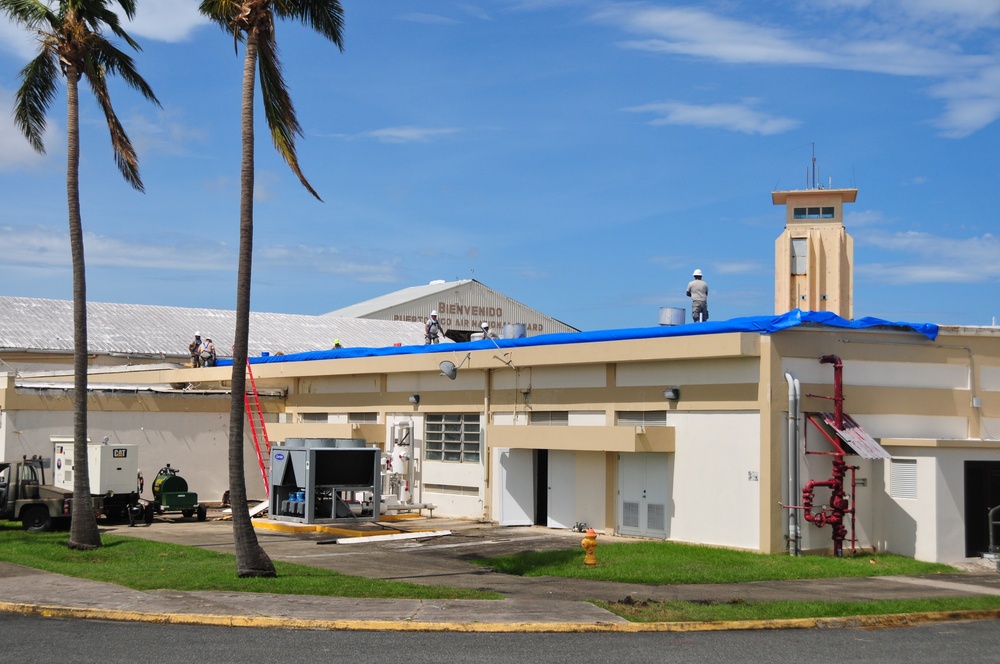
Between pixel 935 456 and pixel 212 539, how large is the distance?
15486mm

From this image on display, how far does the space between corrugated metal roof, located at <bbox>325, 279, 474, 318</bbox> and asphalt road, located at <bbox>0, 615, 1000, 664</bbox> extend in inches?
2069

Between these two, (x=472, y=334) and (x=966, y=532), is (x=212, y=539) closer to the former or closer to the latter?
(x=472, y=334)

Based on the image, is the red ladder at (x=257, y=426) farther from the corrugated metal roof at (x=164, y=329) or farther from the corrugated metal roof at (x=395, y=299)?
the corrugated metal roof at (x=395, y=299)

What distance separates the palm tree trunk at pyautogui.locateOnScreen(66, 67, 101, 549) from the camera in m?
22.5

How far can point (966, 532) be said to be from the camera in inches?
857

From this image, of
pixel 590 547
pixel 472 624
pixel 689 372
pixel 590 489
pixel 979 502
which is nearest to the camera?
pixel 472 624

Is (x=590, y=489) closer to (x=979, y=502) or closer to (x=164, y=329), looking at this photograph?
(x=979, y=502)

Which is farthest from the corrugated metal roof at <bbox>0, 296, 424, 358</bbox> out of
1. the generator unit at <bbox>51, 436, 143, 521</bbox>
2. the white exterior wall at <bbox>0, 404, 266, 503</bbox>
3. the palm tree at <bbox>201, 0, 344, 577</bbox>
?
the palm tree at <bbox>201, 0, 344, 577</bbox>

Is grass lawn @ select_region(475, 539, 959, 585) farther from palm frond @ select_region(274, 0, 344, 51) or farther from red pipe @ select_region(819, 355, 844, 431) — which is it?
palm frond @ select_region(274, 0, 344, 51)

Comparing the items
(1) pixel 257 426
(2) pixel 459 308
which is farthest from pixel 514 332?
(2) pixel 459 308

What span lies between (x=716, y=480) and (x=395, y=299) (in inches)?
1934

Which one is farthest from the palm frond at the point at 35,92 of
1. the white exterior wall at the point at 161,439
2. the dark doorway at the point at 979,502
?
the dark doorway at the point at 979,502

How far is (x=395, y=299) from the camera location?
70812mm

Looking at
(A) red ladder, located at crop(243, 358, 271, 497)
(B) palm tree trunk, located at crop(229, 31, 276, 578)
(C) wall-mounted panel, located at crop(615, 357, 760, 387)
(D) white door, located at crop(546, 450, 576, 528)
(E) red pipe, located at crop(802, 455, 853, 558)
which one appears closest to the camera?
(B) palm tree trunk, located at crop(229, 31, 276, 578)
